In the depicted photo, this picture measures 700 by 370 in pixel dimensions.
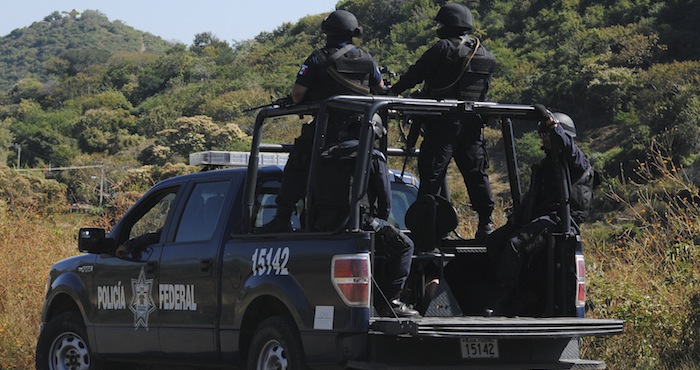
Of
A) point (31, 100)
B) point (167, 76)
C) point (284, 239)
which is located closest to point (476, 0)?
point (167, 76)

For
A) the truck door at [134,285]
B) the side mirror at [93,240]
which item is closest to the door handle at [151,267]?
the truck door at [134,285]

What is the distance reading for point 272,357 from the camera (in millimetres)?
7176

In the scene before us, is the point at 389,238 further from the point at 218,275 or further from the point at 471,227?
the point at 471,227

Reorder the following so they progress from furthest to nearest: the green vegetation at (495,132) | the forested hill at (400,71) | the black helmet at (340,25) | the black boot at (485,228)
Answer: the forested hill at (400,71)
the green vegetation at (495,132)
the black boot at (485,228)
the black helmet at (340,25)

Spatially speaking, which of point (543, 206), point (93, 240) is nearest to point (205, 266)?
point (93, 240)

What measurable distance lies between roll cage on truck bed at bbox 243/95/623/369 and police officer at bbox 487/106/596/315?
0.28 ft

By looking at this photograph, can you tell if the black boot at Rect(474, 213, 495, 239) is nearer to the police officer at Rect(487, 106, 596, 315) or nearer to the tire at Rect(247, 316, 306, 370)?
the police officer at Rect(487, 106, 596, 315)

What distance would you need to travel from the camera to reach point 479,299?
7.89 m

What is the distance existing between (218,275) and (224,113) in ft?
216

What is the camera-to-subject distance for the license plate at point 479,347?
674 cm

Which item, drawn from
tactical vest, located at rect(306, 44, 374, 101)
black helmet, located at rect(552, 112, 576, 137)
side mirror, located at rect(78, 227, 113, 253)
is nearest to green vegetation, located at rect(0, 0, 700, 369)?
black helmet, located at rect(552, 112, 576, 137)

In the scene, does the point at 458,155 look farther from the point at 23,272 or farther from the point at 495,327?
the point at 23,272

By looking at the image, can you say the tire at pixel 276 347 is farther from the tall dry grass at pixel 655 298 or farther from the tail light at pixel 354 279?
the tall dry grass at pixel 655 298

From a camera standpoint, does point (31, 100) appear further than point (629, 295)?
Yes
